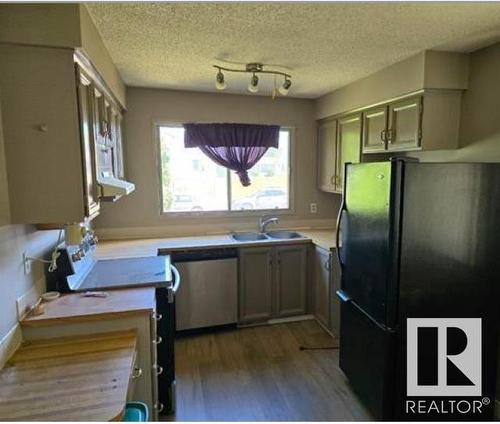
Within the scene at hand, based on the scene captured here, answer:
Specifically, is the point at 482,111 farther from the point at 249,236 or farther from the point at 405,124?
the point at 249,236

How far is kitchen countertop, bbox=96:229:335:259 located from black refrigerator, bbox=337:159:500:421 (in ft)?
3.72

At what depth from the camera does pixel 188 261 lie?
3057 millimetres

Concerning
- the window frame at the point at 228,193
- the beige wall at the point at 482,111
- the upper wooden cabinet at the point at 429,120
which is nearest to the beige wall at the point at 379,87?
the upper wooden cabinet at the point at 429,120

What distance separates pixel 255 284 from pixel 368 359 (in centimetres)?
139

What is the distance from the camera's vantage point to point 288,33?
76.4 inches

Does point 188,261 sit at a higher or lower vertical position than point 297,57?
lower

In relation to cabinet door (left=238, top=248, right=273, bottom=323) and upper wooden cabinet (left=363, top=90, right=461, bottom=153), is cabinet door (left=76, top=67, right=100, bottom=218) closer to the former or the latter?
cabinet door (left=238, top=248, right=273, bottom=323)

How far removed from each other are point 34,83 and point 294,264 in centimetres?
262

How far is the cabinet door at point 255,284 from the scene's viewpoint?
3.24 metres

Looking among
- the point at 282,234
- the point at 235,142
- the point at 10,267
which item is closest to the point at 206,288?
the point at 282,234

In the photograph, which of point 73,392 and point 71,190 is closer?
point 73,392

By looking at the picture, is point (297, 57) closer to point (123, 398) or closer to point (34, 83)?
point (34, 83)

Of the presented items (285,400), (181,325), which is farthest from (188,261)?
(285,400)

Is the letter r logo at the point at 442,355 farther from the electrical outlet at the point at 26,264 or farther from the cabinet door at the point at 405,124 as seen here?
the electrical outlet at the point at 26,264
